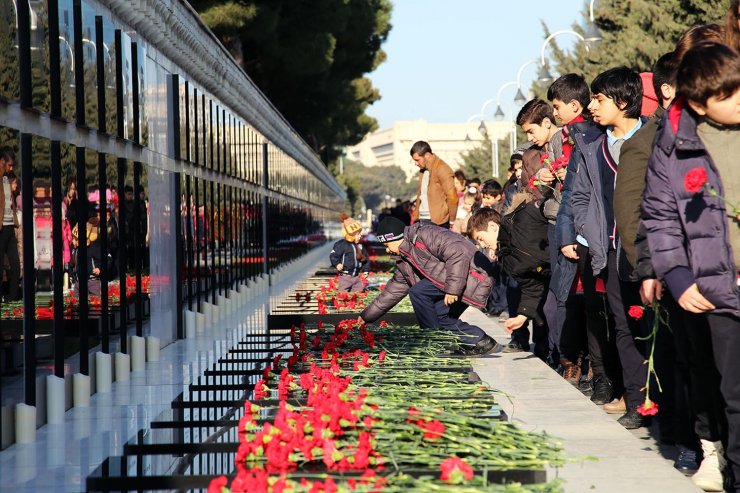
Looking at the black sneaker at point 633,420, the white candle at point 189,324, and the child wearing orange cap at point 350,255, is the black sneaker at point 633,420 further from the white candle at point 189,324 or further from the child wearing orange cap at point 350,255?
the child wearing orange cap at point 350,255

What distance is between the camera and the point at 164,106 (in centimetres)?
1324

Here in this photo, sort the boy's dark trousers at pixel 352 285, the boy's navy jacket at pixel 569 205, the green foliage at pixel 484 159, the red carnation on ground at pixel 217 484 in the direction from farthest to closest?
1. the green foliage at pixel 484 159
2. the boy's dark trousers at pixel 352 285
3. the boy's navy jacket at pixel 569 205
4. the red carnation on ground at pixel 217 484

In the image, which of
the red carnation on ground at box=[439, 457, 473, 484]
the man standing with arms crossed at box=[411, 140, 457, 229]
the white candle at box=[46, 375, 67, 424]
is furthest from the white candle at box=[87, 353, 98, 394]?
the man standing with arms crossed at box=[411, 140, 457, 229]

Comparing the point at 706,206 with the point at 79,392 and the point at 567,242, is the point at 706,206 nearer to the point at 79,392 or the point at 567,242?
the point at 567,242

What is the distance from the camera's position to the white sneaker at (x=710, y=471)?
5980mm

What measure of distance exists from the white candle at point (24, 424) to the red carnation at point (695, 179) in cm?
405

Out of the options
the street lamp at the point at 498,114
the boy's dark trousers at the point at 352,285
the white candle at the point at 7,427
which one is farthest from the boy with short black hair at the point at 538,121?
the street lamp at the point at 498,114

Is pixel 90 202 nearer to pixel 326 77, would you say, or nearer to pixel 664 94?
pixel 664 94

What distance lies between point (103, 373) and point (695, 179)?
220 inches

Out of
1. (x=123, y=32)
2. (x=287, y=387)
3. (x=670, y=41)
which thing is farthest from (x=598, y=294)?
(x=670, y=41)

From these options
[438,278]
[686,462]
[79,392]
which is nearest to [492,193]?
[438,278]

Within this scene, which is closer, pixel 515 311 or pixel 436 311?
pixel 436 311

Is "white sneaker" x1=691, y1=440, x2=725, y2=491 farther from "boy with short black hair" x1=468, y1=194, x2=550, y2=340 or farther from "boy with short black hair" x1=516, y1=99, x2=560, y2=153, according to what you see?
"boy with short black hair" x1=516, y1=99, x2=560, y2=153

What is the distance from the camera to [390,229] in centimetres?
1041
